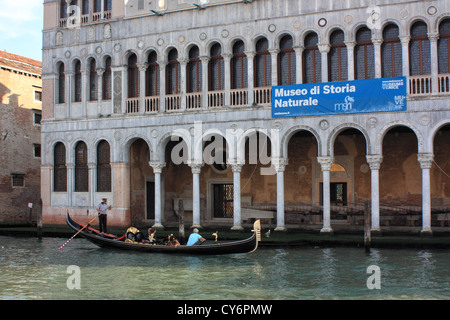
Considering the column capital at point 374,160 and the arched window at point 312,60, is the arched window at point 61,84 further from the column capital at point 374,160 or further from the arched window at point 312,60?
the column capital at point 374,160

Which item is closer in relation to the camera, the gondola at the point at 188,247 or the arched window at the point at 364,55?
the gondola at the point at 188,247

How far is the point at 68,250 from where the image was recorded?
54.6ft

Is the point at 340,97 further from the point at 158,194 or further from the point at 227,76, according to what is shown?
the point at 158,194

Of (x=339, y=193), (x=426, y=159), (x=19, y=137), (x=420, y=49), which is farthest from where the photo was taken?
(x=19, y=137)

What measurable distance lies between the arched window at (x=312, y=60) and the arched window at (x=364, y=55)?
1.14m

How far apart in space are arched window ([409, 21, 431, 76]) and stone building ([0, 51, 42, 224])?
16.7 metres

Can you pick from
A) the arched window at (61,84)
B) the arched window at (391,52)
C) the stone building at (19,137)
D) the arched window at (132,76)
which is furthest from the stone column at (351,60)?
the stone building at (19,137)

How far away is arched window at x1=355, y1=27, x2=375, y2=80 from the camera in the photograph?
18.3 metres

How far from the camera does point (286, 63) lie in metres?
19.4

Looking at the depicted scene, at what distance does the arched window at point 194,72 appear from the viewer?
20.6 meters

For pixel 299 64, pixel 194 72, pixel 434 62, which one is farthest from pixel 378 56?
pixel 194 72

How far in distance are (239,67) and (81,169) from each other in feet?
22.8
